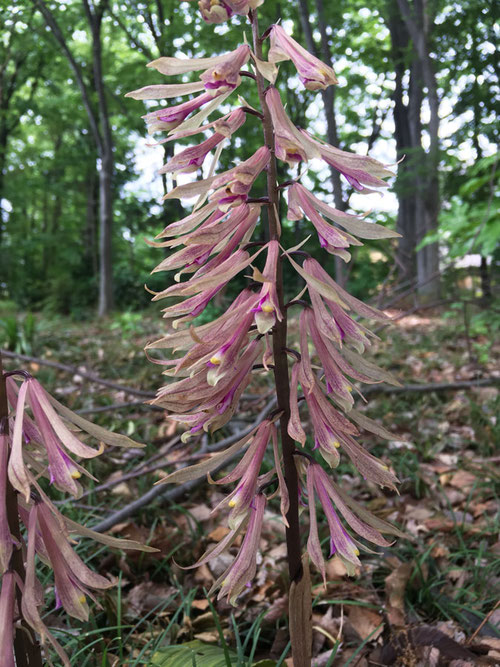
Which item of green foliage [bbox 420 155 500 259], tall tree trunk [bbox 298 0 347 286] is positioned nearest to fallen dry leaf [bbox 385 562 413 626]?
tall tree trunk [bbox 298 0 347 286]

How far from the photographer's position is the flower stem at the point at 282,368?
3.85ft

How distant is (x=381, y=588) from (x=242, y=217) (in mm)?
1608

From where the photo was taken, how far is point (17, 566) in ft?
3.66

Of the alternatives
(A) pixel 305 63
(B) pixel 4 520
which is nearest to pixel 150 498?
(B) pixel 4 520

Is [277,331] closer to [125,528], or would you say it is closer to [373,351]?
[125,528]

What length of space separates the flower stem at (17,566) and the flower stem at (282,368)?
1.92ft

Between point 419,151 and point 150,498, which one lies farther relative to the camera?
point 419,151

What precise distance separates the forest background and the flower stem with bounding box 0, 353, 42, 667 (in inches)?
39.8

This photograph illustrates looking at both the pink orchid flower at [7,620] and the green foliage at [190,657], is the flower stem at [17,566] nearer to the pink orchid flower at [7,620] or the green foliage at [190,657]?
the pink orchid flower at [7,620]

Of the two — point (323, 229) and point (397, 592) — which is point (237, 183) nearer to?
point (323, 229)

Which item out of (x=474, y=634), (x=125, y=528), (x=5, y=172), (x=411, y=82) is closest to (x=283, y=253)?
(x=474, y=634)

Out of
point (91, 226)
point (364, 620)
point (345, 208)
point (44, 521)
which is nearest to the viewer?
point (44, 521)

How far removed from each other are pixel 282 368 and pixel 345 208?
2.73m

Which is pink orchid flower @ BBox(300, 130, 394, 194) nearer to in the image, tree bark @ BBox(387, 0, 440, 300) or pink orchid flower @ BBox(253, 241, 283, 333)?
pink orchid flower @ BBox(253, 241, 283, 333)
